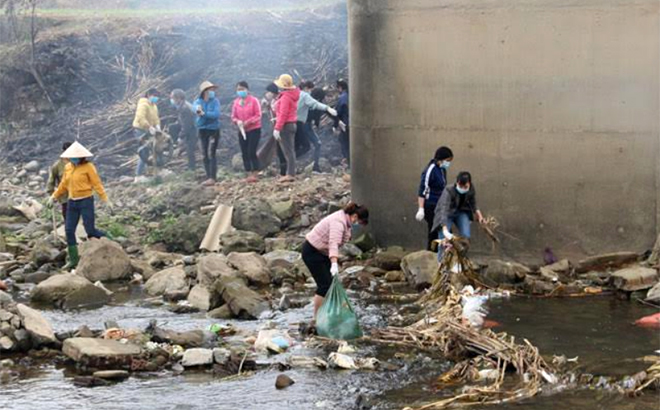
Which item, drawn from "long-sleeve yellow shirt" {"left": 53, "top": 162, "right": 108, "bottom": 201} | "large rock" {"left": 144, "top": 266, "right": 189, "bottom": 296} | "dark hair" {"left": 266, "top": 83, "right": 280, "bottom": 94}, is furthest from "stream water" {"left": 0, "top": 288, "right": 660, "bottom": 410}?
"dark hair" {"left": 266, "top": 83, "right": 280, "bottom": 94}

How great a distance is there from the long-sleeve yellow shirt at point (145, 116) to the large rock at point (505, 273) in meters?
A: 9.16

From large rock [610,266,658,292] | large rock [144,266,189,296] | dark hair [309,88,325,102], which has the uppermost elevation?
dark hair [309,88,325,102]

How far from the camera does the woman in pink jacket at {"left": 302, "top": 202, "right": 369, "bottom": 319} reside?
11125 mm

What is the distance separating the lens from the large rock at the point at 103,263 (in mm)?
14414

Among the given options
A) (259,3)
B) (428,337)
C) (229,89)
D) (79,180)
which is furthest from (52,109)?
(428,337)

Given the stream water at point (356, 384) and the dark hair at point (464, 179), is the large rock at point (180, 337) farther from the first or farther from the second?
the dark hair at point (464, 179)

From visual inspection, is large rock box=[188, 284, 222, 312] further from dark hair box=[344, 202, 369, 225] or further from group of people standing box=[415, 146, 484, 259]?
group of people standing box=[415, 146, 484, 259]

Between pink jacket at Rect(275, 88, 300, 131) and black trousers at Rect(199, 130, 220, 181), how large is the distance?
1.23 m

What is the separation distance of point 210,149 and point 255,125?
0.86 meters

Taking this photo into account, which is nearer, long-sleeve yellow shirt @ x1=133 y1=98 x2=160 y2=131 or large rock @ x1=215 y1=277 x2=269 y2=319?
large rock @ x1=215 y1=277 x2=269 y2=319

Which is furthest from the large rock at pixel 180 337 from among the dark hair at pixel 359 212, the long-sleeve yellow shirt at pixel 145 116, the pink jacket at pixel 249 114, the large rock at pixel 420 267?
the long-sleeve yellow shirt at pixel 145 116

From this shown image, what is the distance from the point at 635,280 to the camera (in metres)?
12.8

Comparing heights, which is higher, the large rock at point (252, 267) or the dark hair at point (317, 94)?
the dark hair at point (317, 94)

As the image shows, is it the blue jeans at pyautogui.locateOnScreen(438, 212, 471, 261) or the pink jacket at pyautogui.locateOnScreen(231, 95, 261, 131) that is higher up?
the pink jacket at pyautogui.locateOnScreen(231, 95, 261, 131)
